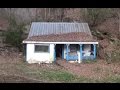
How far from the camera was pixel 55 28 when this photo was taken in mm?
20141

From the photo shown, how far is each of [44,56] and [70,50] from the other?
183cm

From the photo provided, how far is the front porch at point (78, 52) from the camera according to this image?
61.8 ft

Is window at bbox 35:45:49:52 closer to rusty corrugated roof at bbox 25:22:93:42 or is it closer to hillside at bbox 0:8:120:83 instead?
rusty corrugated roof at bbox 25:22:93:42

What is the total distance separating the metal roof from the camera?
64.5 ft

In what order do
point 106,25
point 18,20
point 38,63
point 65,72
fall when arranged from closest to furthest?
point 65,72 < point 38,63 < point 106,25 < point 18,20

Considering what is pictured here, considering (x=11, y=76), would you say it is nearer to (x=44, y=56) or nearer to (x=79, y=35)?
(x=44, y=56)

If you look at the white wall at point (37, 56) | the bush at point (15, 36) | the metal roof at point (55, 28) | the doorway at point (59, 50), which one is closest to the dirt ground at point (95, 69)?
the white wall at point (37, 56)

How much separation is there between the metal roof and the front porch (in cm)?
97

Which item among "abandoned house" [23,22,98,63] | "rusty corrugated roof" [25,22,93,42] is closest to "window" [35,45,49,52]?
"abandoned house" [23,22,98,63]

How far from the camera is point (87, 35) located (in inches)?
768

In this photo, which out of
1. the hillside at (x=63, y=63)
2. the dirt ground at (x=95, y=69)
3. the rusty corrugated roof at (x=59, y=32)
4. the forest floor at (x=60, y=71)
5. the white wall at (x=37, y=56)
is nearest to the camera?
the forest floor at (x=60, y=71)

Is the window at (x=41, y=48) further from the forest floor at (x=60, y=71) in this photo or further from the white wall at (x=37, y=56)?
the forest floor at (x=60, y=71)
